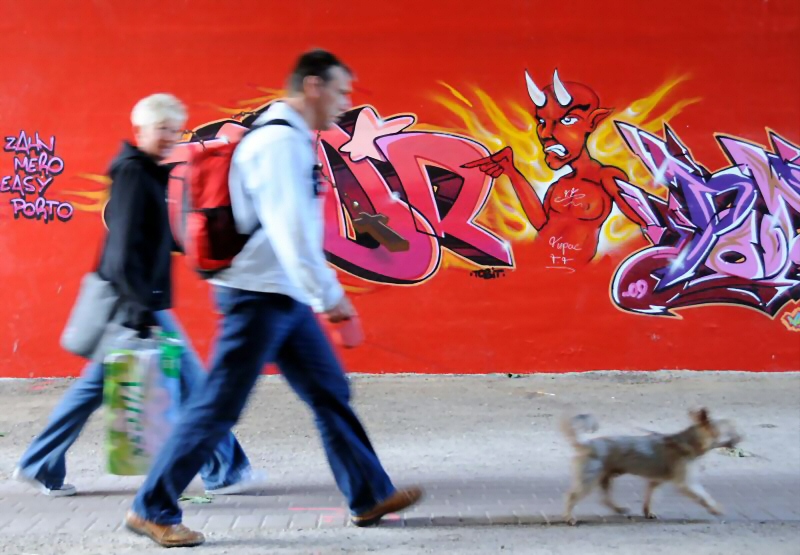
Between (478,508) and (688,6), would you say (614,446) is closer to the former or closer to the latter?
A: (478,508)

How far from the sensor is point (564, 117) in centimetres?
771

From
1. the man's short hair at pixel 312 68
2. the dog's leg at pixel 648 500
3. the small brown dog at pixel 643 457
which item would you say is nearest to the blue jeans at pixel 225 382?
the man's short hair at pixel 312 68

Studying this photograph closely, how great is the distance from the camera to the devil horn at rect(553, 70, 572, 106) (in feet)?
25.2

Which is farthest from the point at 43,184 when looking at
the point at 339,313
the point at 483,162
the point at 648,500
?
the point at 648,500

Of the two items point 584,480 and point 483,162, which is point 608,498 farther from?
point 483,162

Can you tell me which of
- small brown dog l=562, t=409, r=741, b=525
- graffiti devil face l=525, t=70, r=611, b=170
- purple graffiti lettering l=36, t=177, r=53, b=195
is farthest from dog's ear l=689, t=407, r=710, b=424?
purple graffiti lettering l=36, t=177, r=53, b=195

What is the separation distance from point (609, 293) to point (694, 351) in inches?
34.7

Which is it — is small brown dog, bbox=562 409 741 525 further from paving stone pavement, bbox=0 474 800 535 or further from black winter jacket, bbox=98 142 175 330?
black winter jacket, bbox=98 142 175 330

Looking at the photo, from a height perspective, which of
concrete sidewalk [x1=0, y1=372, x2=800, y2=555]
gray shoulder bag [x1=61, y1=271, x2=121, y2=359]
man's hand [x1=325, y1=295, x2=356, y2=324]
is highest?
man's hand [x1=325, y1=295, x2=356, y2=324]

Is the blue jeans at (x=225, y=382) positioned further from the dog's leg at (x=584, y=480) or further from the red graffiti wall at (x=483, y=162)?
the red graffiti wall at (x=483, y=162)

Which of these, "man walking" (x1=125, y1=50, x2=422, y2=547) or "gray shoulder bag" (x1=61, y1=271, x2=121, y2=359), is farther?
"gray shoulder bag" (x1=61, y1=271, x2=121, y2=359)

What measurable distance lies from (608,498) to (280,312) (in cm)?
177

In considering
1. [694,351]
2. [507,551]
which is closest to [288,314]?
[507,551]

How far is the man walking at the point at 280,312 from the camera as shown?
352 cm
